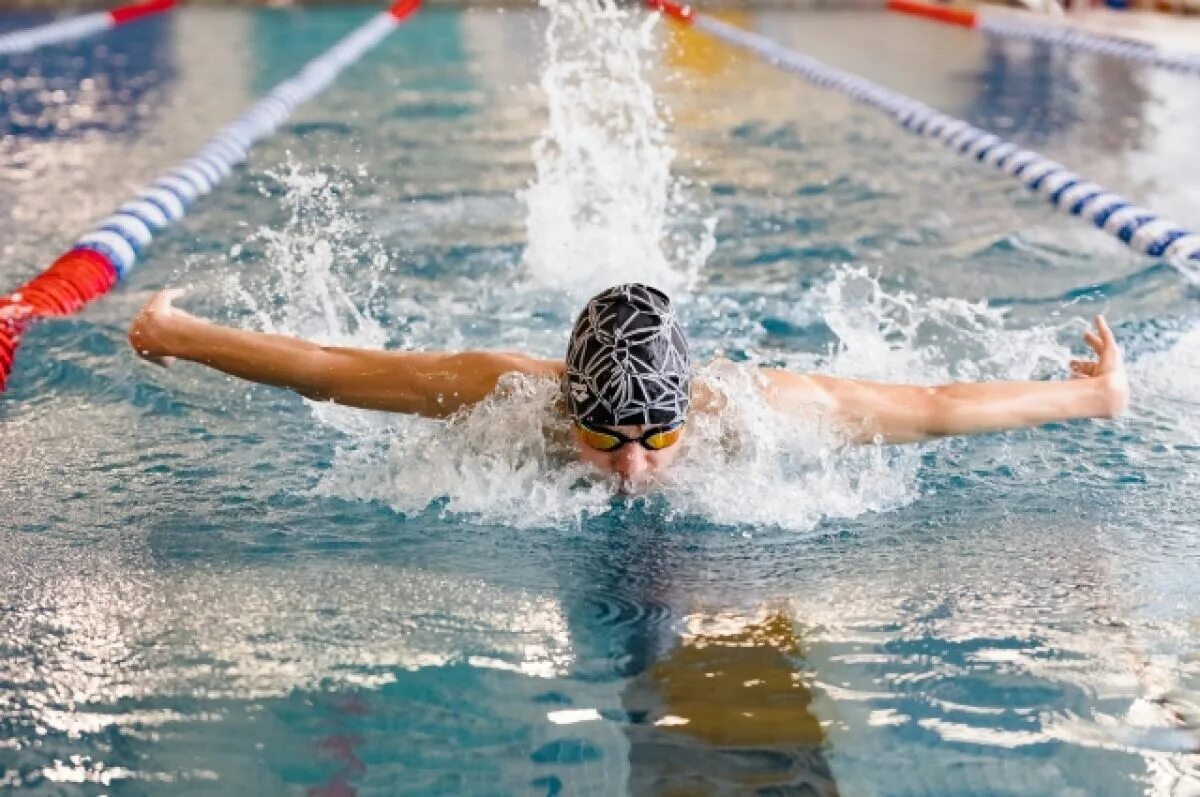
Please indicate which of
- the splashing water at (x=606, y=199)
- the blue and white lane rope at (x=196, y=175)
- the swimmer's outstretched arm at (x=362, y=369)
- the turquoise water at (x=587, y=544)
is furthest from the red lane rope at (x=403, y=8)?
the swimmer's outstretched arm at (x=362, y=369)

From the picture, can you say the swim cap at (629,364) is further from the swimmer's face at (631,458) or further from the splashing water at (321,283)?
the splashing water at (321,283)

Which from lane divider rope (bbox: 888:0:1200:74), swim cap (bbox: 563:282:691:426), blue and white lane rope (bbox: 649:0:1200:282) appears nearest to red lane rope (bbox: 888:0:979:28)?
lane divider rope (bbox: 888:0:1200:74)

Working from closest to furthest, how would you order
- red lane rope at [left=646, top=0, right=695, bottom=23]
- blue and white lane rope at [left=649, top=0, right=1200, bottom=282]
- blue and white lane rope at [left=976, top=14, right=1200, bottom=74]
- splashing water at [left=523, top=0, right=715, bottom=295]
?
splashing water at [left=523, top=0, right=715, bottom=295], blue and white lane rope at [left=649, top=0, right=1200, bottom=282], blue and white lane rope at [left=976, top=14, right=1200, bottom=74], red lane rope at [left=646, top=0, right=695, bottom=23]

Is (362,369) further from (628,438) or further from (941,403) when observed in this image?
(941,403)

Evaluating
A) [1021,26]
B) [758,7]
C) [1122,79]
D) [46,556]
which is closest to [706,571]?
[46,556]

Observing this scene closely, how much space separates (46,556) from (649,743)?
1.29 m

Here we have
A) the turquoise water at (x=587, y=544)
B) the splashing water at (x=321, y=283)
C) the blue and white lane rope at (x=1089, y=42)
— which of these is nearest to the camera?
the turquoise water at (x=587, y=544)

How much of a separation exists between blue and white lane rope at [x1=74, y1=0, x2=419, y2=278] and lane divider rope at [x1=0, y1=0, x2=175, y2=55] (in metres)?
2.50

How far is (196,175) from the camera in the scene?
233 inches

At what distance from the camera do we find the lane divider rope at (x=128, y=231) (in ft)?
13.5

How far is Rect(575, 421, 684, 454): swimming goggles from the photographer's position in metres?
2.73

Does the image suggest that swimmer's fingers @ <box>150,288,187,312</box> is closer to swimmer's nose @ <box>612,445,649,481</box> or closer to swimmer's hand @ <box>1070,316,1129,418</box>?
swimmer's nose @ <box>612,445,649,481</box>

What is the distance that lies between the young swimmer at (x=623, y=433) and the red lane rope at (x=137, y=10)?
1060cm

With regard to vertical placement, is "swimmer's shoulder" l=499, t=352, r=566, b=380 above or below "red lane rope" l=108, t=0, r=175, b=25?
above
